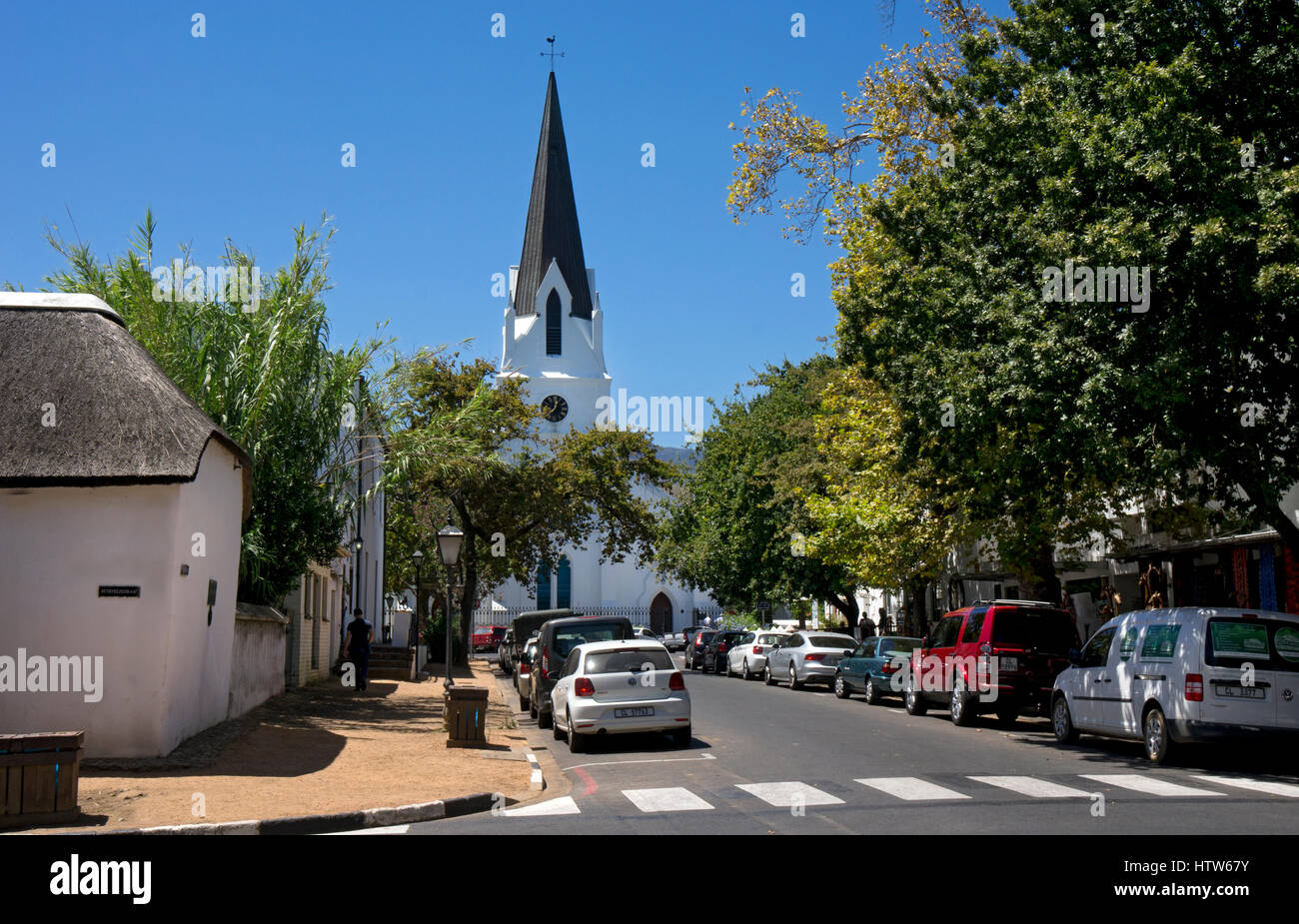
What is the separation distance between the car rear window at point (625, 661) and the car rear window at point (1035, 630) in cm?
612

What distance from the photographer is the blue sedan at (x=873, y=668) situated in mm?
25891

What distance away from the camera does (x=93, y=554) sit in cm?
1348

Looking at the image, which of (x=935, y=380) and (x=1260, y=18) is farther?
(x=935, y=380)

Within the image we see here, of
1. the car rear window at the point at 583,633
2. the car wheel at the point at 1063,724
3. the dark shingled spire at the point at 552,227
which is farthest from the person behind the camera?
the dark shingled spire at the point at 552,227

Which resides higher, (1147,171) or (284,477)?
(1147,171)

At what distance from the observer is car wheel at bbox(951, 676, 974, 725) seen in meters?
20.4

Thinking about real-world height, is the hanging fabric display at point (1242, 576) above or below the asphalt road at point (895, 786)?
above

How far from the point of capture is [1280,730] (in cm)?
1338

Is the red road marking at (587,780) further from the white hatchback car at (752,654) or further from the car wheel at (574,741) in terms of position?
the white hatchback car at (752,654)

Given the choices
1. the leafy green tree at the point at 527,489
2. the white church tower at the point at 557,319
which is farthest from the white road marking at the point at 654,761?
the white church tower at the point at 557,319

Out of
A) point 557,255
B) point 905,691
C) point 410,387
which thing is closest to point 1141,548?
point 905,691

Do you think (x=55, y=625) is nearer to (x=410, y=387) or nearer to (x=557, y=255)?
(x=410, y=387)

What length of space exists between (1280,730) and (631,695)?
796cm

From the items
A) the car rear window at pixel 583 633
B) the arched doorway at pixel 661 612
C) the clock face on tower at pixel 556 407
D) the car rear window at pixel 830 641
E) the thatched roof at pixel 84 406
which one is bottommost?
the arched doorway at pixel 661 612
